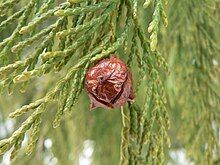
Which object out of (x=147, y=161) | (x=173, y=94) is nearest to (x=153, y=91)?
(x=147, y=161)

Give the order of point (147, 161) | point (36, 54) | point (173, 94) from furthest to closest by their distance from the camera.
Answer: point (173, 94) < point (147, 161) < point (36, 54)

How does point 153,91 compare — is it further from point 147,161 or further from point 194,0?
point 194,0

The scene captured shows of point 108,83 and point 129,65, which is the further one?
point 129,65

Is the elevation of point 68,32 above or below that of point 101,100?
above

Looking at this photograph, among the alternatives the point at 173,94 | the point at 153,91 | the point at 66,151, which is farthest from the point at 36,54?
the point at 66,151

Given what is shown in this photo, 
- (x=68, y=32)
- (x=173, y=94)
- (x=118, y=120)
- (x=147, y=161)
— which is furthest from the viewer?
(x=118, y=120)

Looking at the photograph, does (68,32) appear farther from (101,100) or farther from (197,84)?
(197,84)

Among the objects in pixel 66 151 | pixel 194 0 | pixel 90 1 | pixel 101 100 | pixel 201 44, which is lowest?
pixel 66 151

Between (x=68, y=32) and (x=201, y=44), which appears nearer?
(x=68, y=32)

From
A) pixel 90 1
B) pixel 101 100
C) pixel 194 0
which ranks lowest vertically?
pixel 194 0
